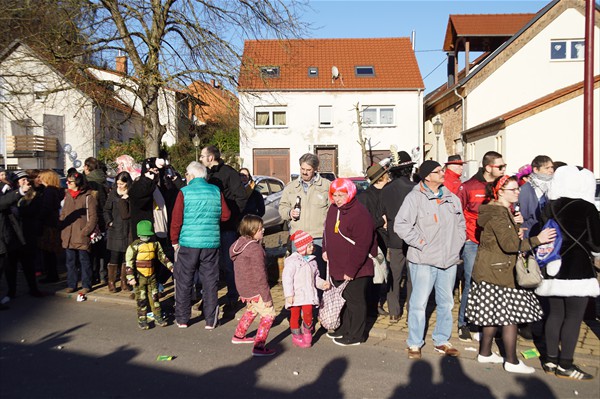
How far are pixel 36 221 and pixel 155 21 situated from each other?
197 inches

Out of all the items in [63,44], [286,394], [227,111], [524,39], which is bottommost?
[286,394]

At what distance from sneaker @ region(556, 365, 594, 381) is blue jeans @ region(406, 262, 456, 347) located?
1.10 metres

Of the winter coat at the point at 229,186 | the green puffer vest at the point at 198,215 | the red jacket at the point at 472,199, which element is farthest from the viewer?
the winter coat at the point at 229,186

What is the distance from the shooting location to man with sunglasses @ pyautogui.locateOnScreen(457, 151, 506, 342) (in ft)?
20.0

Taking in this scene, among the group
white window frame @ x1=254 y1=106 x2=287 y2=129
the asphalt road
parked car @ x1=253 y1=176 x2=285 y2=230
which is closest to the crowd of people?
the asphalt road

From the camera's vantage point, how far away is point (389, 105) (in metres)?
33.8

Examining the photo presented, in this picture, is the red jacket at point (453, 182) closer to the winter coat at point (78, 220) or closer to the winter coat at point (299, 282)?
the winter coat at point (299, 282)

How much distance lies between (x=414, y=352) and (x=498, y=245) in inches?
57.0

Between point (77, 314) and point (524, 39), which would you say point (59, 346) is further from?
point (524, 39)

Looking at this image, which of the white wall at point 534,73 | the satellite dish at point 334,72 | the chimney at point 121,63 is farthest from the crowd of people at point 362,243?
the satellite dish at point 334,72

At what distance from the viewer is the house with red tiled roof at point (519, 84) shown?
21.1 metres

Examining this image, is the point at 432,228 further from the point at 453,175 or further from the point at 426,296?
the point at 453,175

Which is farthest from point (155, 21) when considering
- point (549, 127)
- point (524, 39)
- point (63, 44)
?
point (524, 39)

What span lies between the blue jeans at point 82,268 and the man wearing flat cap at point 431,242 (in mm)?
5218
